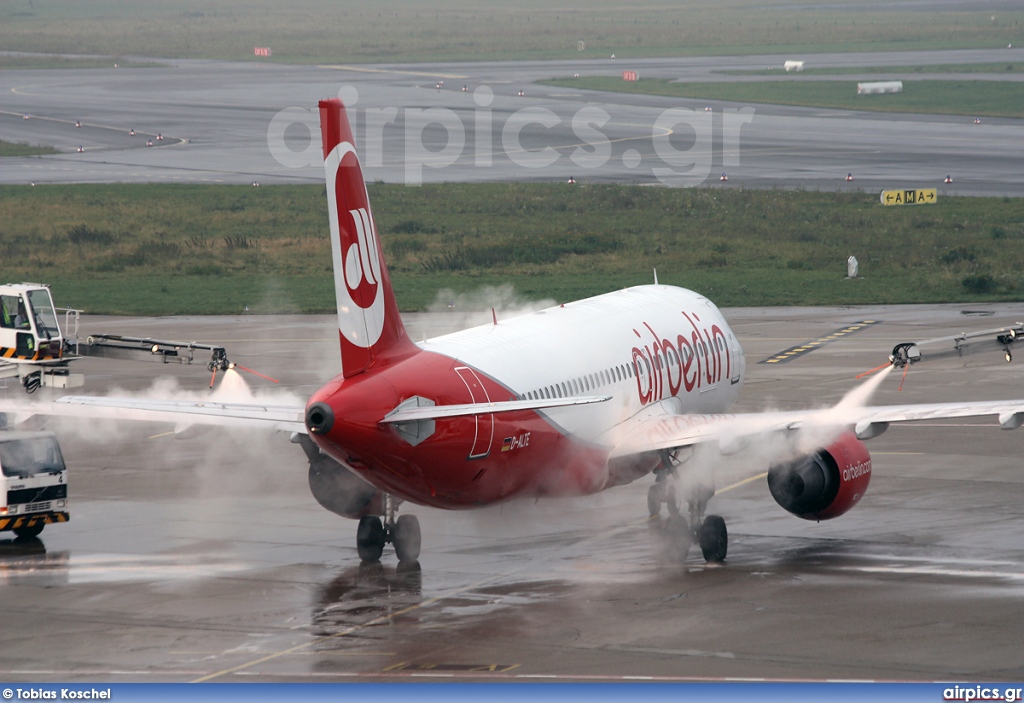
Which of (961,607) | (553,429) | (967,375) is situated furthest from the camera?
(967,375)

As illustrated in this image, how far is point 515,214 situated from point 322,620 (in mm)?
70804

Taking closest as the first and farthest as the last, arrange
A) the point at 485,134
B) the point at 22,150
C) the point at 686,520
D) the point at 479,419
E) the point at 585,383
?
the point at 479,419 < the point at 585,383 < the point at 686,520 < the point at 22,150 < the point at 485,134

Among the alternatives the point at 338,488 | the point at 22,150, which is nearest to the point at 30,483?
the point at 338,488

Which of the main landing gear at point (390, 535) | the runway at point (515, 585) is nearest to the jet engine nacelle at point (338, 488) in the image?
the main landing gear at point (390, 535)

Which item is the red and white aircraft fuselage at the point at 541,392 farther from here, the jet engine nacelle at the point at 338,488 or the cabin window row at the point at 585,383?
the jet engine nacelle at the point at 338,488

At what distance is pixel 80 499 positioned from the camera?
129 ft

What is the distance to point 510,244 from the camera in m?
85.6

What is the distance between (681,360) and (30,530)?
648 inches

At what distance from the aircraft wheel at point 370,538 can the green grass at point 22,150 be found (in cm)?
10434

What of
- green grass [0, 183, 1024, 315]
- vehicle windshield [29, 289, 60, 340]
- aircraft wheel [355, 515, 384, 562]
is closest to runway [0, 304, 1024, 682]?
aircraft wheel [355, 515, 384, 562]

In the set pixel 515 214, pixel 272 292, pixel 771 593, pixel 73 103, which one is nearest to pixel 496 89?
pixel 73 103

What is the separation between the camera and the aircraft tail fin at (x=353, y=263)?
27.6 metres

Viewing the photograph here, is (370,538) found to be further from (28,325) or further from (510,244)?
(510,244)

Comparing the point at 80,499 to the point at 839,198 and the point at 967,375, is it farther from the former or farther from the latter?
the point at 839,198
